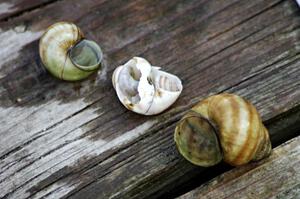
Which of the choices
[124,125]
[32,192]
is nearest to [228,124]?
[124,125]

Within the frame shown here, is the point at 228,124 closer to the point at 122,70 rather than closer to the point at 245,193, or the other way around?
the point at 245,193

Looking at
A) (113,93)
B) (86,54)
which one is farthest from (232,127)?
(86,54)

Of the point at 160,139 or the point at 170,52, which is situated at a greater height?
the point at 170,52

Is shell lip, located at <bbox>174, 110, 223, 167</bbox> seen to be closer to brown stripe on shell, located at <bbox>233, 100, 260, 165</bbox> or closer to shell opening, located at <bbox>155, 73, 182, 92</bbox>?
brown stripe on shell, located at <bbox>233, 100, 260, 165</bbox>

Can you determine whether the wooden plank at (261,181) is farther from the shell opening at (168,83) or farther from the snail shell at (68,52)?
the snail shell at (68,52)

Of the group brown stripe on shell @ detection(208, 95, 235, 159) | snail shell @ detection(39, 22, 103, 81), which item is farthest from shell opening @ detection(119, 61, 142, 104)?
brown stripe on shell @ detection(208, 95, 235, 159)

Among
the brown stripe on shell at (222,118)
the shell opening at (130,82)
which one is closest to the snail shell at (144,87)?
the shell opening at (130,82)
